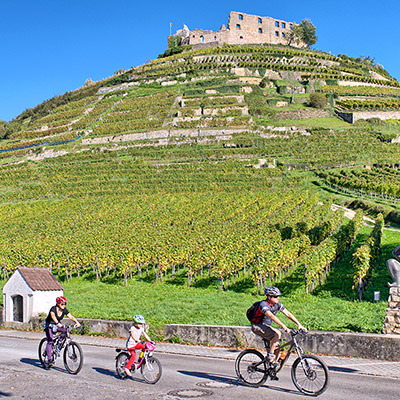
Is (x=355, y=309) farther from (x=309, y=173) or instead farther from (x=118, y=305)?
(x=309, y=173)

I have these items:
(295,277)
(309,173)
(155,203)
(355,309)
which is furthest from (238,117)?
(355,309)

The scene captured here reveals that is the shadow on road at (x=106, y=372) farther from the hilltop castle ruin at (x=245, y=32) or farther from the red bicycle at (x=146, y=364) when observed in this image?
the hilltop castle ruin at (x=245, y=32)

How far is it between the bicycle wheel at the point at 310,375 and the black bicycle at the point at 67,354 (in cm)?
474

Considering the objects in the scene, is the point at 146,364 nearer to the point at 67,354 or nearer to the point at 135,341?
the point at 135,341

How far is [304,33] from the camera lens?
13412 cm

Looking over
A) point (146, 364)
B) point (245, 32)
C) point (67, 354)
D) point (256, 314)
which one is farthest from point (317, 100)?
point (146, 364)

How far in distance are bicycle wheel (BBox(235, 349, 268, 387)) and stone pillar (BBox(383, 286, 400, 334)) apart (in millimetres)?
4219

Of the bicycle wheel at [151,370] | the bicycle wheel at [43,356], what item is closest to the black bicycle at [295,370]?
the bicycle wheel at [151,370]

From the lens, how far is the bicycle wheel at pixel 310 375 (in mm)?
8699

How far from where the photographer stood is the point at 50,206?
59625 mm

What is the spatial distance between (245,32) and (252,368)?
129m

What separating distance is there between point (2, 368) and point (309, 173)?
5782 centimetres

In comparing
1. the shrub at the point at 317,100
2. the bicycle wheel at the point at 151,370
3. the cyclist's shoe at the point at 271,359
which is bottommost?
the bicycle wheel at the point at 151,370

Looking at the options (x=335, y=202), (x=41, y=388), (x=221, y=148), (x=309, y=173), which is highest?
(x=221, y=148)
